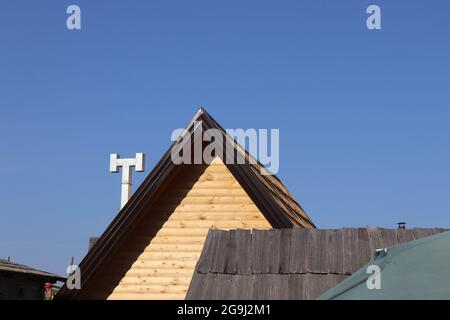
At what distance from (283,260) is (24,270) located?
2169 centimetres

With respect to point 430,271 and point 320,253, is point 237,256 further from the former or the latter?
point 430,271

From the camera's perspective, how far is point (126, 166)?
1798 cm

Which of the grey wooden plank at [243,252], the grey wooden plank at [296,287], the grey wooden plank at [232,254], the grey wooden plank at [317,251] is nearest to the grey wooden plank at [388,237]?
the grey wooden plank at [317,251]

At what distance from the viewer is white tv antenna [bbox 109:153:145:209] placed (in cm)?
1753

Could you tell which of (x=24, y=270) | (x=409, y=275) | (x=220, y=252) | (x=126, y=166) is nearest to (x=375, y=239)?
(x=220, y=252)

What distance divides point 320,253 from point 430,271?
12.3 ft

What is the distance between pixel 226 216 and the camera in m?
12.8

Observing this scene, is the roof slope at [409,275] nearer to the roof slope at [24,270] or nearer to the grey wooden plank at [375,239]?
the grey wooden plank at [375,239]

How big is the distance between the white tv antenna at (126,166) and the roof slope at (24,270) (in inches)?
449

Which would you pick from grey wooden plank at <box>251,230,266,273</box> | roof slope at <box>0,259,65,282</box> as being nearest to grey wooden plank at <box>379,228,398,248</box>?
grey wooden plank at <box>251,230,266,273</box>

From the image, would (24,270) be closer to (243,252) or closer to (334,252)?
(243,252)

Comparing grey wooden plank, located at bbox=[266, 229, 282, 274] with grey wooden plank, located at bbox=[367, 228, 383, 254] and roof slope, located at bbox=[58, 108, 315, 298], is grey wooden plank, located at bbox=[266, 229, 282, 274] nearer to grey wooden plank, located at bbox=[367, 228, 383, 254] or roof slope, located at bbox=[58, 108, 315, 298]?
grey wooden plank, located at bbox=[367, 228, 383, 254]

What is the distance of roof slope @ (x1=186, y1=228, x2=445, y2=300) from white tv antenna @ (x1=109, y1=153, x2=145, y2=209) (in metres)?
8.12

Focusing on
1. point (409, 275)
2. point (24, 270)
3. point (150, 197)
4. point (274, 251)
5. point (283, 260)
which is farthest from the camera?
point (24, 270)
